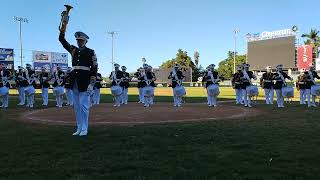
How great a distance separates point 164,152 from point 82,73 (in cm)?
368

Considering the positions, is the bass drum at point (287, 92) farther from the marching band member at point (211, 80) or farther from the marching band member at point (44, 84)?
the marching band member at point (44, 84)

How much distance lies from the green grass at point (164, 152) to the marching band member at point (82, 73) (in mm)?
591

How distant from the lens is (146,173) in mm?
6684

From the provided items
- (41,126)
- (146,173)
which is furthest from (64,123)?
(146,173)

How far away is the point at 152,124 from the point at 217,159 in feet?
18.5

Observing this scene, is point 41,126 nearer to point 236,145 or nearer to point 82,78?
point 82,78

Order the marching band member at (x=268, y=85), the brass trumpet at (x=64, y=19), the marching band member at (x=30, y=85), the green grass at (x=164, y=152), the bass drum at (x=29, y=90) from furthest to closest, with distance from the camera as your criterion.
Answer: the marching band member at (x=268, y=85)
the marching band member at (x=30, y=85)
the bass drum at (x=29, y=90)
the brass trumpet at (x=64, y=19)
the green grass at (x=164, y=152)

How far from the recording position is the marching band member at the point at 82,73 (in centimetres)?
1082

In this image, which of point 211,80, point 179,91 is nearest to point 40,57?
point 179,91

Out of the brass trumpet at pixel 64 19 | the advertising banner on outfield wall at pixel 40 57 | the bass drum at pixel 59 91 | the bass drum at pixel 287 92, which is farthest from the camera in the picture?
the advertising banner on outfield wall at pixel 40 57

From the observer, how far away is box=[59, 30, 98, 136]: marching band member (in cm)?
1082

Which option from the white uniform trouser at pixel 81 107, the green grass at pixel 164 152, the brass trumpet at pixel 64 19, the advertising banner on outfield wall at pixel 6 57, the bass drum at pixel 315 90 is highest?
the advertising banner on outfield wall at pixel 6 57

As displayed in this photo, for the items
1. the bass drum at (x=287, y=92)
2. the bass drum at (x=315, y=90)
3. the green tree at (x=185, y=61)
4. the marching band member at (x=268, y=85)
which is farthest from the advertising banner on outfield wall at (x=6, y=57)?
the bass drum at (x=315, y=90)

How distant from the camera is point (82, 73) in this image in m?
10.9
